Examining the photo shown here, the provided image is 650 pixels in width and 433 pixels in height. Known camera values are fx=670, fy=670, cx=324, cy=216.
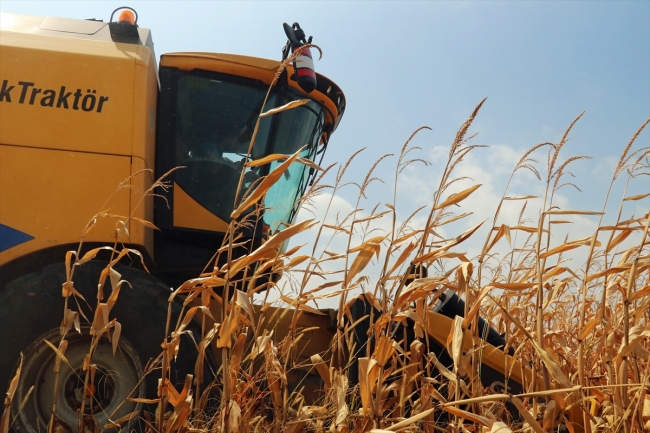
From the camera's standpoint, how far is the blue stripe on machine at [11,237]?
2969 mm

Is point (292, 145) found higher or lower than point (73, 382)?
higher

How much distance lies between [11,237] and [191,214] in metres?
0.88

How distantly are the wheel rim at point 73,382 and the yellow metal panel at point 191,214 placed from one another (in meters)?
0.83

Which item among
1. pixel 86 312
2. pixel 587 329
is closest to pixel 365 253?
pixel 587 329

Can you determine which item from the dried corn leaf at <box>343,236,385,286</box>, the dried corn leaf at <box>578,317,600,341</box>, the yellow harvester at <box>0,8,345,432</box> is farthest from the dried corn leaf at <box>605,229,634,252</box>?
the yellow harvester at <box>0,8,345,432</box>

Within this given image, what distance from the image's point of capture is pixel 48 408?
2770 millimetres

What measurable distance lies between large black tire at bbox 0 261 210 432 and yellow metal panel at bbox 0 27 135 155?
0.65 meters

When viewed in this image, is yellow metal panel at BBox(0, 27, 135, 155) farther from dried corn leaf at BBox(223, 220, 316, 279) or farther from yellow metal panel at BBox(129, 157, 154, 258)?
dried corn leaf at BBox(223, 220, 316, 279)

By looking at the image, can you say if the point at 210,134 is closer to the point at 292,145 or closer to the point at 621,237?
Answer: the point at 292,145

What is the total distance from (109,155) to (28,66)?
603 millimetres

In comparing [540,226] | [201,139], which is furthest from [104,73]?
[540,226]

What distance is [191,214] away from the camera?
3.50m

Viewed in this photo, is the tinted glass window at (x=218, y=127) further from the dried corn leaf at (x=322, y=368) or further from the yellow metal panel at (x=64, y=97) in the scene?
the dried corn leaf at (x=322, y=368)

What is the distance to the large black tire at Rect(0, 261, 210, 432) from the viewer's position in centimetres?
276
